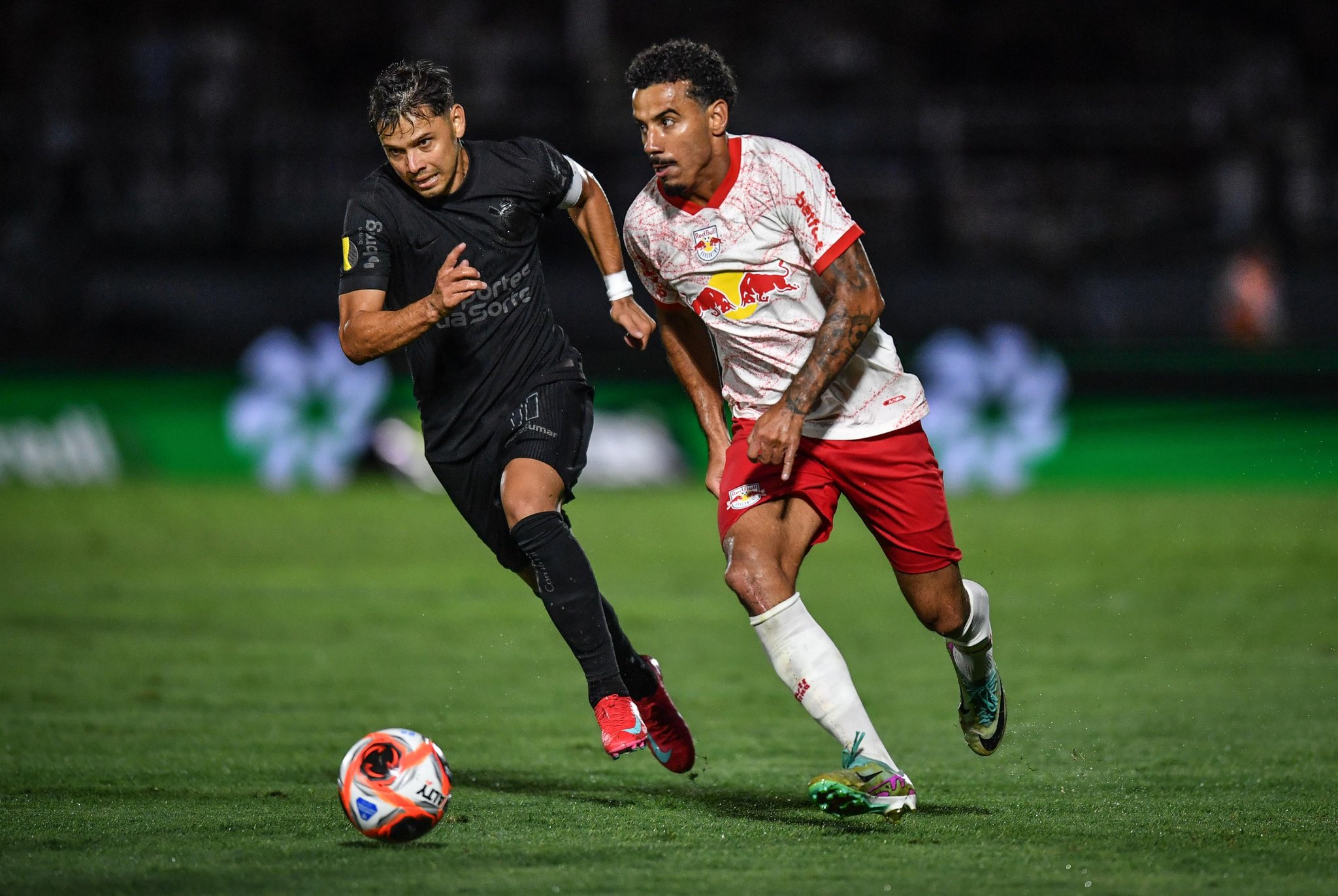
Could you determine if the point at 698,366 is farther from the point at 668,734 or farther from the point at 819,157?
the point at 819,157

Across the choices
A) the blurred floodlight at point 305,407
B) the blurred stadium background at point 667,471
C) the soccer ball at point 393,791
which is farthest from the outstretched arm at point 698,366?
the blurred floodlight at point 305,407

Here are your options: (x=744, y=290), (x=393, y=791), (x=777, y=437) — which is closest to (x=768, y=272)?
(x=744, y=290)

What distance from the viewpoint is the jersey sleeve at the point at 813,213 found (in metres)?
5.00

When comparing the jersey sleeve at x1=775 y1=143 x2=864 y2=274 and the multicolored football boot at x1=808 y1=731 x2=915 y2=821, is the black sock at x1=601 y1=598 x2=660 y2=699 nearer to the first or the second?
the multicolored football boot at x1=808 y1=731 x2=915 y2=821

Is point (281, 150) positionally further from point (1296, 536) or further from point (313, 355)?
point (1296, 536)

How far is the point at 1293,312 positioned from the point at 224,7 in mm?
13674

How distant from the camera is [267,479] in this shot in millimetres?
Answer: 16594

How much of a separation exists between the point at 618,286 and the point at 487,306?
0.51 metres

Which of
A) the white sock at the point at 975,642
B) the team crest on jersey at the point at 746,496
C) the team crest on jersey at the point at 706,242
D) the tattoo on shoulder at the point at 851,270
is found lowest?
the white sock at the point at 975,642

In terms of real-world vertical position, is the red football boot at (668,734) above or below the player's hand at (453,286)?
below

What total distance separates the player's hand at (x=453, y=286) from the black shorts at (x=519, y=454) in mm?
691

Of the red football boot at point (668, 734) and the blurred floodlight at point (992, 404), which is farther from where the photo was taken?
the blurred floodlight at point (992, 404)

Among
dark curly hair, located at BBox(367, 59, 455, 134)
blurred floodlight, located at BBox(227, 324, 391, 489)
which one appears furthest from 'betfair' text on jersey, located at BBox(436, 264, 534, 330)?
blurred floodlight, located at BBox(227, 324, 391, 489)

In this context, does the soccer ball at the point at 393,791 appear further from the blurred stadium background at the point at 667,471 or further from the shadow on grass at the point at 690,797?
the shadow on grass at the point at 690,797
